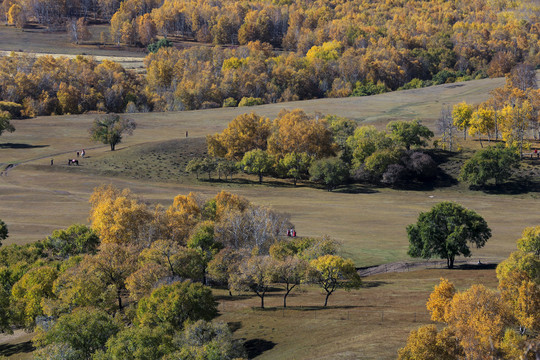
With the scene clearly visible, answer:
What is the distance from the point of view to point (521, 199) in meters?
129

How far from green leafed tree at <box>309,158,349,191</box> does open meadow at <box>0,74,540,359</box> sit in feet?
10.8

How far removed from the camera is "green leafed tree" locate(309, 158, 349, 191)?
138 metres

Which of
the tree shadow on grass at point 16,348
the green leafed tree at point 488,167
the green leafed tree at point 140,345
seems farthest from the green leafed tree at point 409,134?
the green leafed tree at point 140,345

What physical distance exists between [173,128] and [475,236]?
110081 millimetres

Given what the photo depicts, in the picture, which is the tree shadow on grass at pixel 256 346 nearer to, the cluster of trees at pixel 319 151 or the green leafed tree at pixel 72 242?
the green leafed tree at pixel 72 242

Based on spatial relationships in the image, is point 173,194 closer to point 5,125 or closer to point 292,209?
point 292,209

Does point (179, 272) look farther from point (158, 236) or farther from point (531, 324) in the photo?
point (531, 324)

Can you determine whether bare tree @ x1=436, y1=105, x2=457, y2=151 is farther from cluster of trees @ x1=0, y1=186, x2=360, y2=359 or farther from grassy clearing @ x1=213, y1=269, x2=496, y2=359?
grassy clearing @ x1=213, y1=269, x2=496, y2=359

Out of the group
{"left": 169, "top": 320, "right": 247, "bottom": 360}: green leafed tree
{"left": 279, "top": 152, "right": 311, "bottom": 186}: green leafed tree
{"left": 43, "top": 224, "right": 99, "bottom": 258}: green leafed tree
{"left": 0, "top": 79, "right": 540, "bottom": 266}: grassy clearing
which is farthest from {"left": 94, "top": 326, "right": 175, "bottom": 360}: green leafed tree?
{"left": 279, "top": 152, "right": 311, "bottom": 186}: green leafed tree

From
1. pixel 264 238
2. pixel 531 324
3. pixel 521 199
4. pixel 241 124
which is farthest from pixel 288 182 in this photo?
pixel 531 324

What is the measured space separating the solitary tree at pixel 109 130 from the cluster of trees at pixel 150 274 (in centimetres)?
5625

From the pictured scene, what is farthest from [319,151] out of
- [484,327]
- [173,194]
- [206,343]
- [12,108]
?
[484,327]

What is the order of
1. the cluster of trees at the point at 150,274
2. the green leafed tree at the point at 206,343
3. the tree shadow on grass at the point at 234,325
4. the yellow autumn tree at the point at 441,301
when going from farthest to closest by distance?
1. the tree shadow on grass at the point at 234,325
2. the cluster of trees at the point at 150,274
3. the yellow autumn tree at the point at 441,301
4. the green leafed tree at the point at 206,343

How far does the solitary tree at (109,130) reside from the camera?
519 ft
